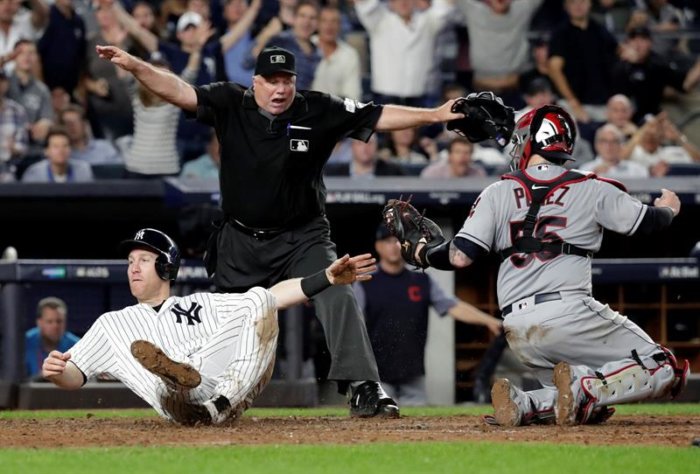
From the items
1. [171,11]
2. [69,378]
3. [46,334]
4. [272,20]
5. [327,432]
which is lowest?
[327,432]

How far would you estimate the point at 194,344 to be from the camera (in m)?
6.14

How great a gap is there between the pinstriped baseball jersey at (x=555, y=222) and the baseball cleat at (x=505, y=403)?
1.35 ft

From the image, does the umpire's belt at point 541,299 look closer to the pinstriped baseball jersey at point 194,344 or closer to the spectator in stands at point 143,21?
the pinstriped baseball jersey at point 194,344

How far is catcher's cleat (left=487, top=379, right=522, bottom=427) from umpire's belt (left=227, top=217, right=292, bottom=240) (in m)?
1.41

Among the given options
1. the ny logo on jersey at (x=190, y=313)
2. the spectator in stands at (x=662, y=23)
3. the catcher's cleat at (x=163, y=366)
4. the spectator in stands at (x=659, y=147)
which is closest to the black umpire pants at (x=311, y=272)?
the ny logo on jersey at (x=190, y=313)

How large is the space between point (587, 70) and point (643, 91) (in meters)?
0.56

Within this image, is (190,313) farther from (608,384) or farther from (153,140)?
(153,140)

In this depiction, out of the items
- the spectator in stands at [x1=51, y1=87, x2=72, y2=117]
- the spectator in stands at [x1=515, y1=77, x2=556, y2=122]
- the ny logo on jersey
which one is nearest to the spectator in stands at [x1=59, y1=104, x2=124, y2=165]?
the spectator in stands at [x1=51, y1=87, x2=72, y2=117]

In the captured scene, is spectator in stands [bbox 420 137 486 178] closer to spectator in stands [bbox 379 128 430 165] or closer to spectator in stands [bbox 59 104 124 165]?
spectator in stands [bbox 379 128 430 165]

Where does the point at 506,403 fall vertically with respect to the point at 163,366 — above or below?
below

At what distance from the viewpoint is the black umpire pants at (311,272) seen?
6660 mm

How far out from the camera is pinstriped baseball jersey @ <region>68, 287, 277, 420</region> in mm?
5965

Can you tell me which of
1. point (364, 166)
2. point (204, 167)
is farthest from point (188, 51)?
point (364, 166)

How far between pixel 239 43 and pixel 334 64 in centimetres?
103
